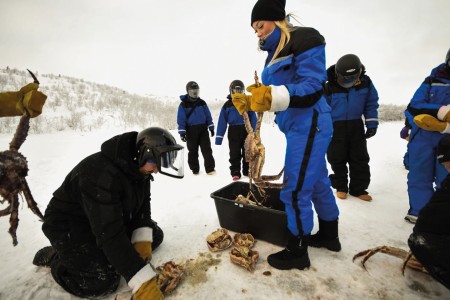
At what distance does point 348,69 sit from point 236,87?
2180 millimetres

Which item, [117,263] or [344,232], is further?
[344,232]

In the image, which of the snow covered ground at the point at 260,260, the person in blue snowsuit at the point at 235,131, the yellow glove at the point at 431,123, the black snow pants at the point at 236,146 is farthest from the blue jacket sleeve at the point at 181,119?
the yellow glove at the point at 431,123

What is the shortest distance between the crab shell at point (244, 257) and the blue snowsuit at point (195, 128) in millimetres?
3294

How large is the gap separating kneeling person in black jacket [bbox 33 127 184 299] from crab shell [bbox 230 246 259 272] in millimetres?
678

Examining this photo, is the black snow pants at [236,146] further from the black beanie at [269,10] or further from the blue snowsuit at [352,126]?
the black beanie at [269,10]

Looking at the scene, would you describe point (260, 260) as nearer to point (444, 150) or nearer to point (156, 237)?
point (156, 237)

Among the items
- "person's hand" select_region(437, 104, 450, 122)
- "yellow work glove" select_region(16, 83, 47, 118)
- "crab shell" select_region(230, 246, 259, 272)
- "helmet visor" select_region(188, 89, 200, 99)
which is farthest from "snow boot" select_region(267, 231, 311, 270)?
"helmet visor" select_region(188, 89, 200, 99)

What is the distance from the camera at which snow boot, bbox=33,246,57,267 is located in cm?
195

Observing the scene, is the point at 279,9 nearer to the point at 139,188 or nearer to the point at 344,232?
the point at 139,188

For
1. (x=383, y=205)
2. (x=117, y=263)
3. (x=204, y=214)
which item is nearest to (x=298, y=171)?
(x=117, y=263)

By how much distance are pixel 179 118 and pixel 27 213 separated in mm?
3135

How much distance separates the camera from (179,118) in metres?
5.18

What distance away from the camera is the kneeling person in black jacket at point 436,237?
134 cm

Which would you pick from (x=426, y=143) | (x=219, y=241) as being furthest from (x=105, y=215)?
(x=426, y=143)
